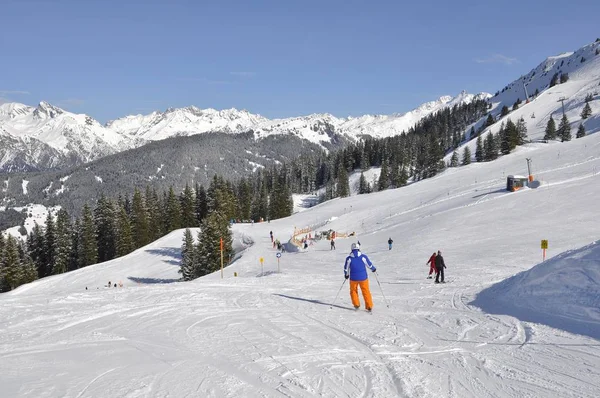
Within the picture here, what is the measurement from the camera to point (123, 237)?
208ft

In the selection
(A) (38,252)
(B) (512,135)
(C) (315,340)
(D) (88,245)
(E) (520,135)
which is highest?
(E) (520,135)

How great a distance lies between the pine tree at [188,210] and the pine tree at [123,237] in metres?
12.4

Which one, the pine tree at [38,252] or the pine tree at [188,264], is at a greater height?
the pine tree at [38,252]

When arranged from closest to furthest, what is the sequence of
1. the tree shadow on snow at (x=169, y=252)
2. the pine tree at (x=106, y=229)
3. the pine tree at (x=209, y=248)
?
1. the pine tree at (x=209, y=248)
2. the tree shadow on snow at (x=169, y=252)
3. the pine tree at (x=106, y=229)

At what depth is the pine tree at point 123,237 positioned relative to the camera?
63281 millimetres

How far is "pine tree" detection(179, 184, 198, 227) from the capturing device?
75.5 m

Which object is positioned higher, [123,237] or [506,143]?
[506,143]

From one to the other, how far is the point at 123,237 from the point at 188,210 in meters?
14.6

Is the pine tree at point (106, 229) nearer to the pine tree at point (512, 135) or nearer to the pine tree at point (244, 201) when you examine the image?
the pine tree at point (244, 201)

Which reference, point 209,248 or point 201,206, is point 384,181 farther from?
point 209,248

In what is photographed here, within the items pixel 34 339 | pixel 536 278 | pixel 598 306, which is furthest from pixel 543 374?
pixel 34 339

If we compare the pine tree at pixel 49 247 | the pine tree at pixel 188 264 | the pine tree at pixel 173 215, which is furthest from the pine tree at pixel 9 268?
the pine tree at pixel 173 215

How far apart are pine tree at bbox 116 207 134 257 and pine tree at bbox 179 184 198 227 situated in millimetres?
12356

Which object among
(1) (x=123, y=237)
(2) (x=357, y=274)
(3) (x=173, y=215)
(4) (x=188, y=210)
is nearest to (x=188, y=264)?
(1) (x=123, y=237)
